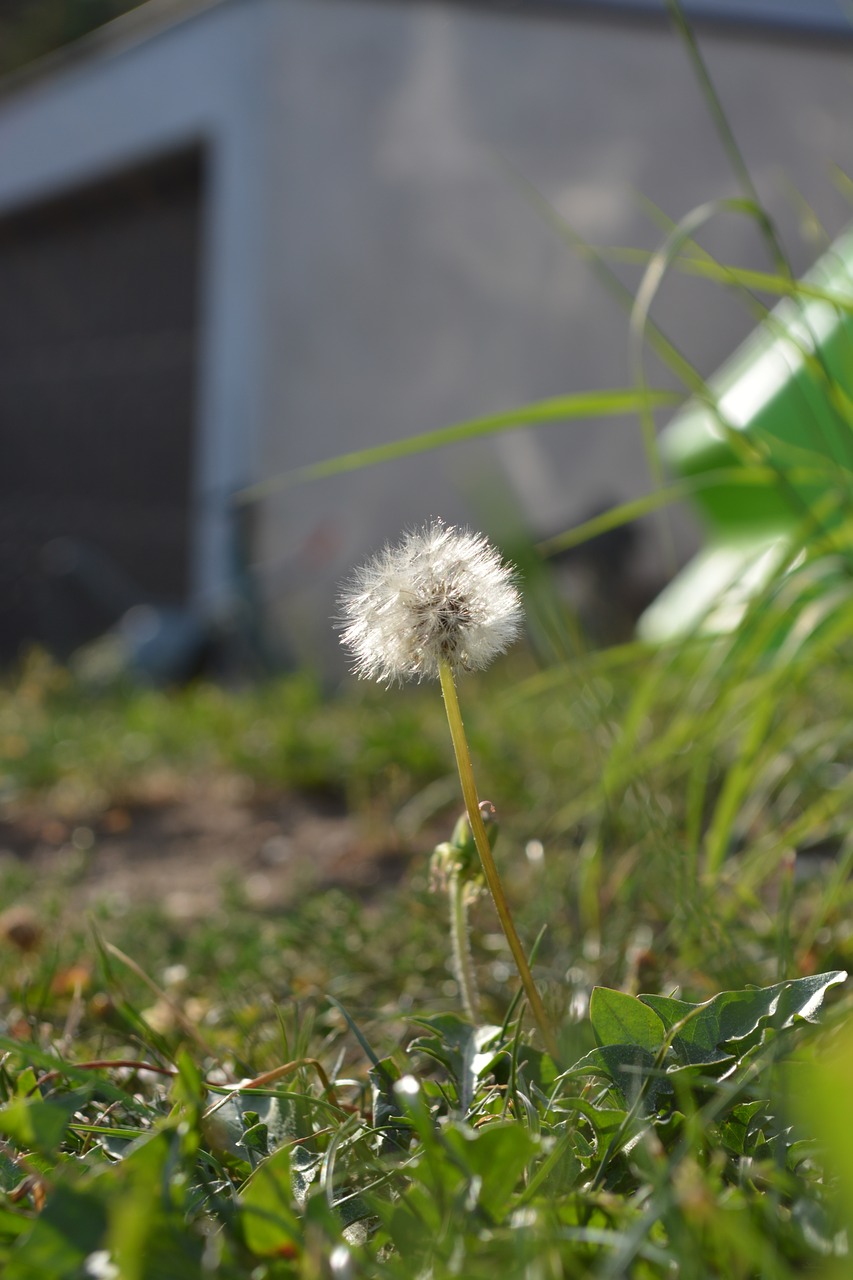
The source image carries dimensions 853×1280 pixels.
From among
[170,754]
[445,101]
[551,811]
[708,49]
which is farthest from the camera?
[445,101]

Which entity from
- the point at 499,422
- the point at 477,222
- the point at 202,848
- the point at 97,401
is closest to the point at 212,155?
the point at 477,222

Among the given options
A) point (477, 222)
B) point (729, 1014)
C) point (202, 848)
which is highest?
point (477, 222)

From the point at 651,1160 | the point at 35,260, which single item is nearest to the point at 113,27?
the point at 35,260

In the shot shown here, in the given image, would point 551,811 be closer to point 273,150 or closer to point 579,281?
point 579,281

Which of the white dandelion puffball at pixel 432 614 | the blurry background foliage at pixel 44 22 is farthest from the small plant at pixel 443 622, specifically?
the blurry background foliage at pixel 44 22

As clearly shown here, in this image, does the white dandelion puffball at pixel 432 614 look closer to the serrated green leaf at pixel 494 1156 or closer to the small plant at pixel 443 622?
the small plant at pixel 443 622

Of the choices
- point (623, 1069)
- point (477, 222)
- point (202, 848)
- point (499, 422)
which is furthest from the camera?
point (477, 222)

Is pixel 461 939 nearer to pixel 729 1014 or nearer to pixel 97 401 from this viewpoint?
pixel 729 1014

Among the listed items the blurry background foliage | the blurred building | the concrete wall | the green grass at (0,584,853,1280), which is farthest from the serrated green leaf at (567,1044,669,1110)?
the blurry background foliage
